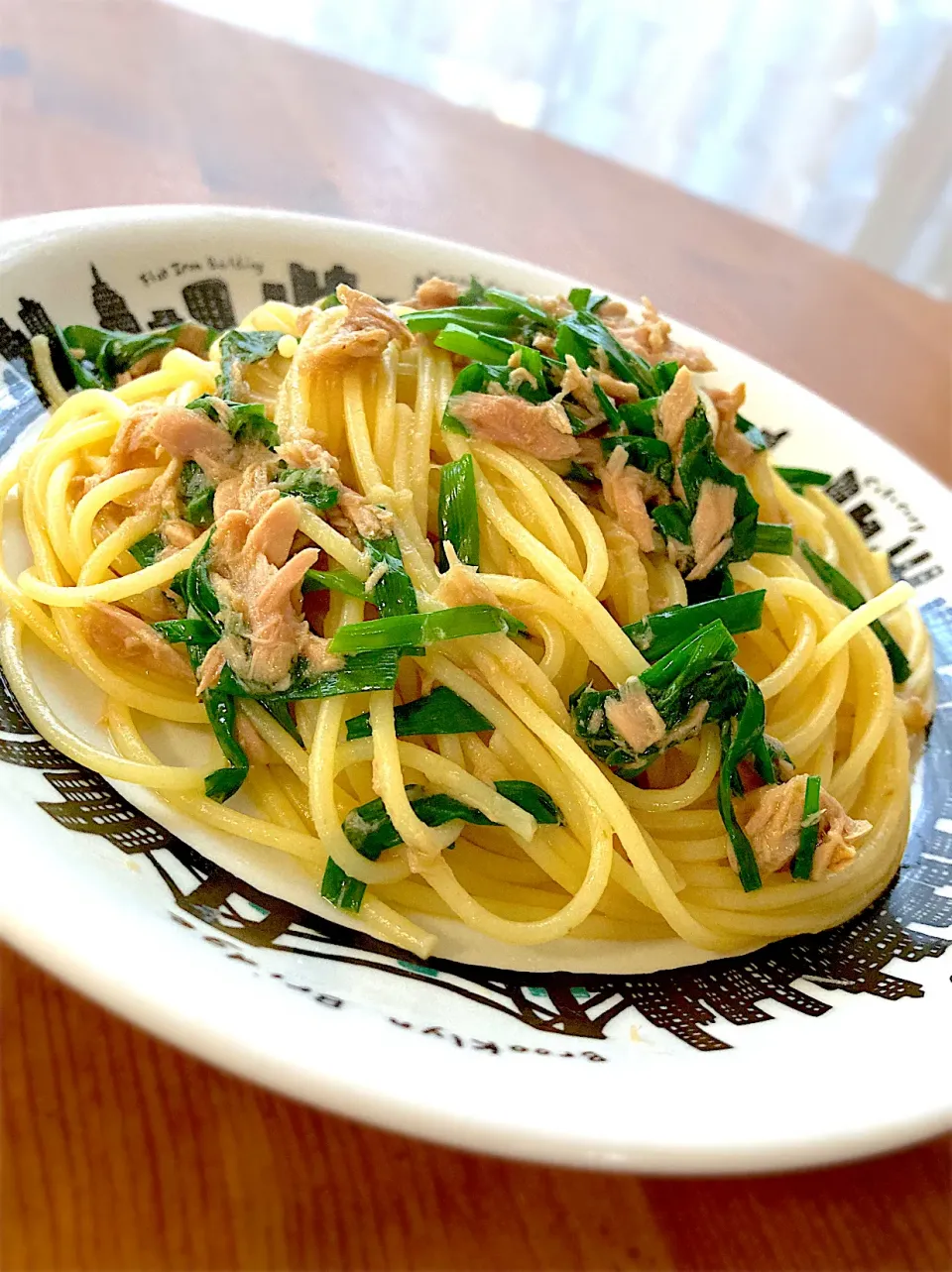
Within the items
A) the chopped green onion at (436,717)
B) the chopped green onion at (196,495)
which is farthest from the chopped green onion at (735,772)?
the chopped green onion at (196,495)

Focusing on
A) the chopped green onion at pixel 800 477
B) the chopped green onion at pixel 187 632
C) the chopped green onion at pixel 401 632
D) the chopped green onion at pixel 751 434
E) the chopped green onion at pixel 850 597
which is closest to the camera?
the chopped green onion at pixel 401 632

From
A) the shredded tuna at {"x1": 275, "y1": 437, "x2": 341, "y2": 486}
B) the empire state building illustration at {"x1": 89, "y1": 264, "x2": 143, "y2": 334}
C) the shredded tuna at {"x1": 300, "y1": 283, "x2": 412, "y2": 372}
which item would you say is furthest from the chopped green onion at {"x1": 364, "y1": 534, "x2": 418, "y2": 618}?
the empire state building illustration at {"x1": 89, "y1": 264, "x2": 143, "y2": 334}

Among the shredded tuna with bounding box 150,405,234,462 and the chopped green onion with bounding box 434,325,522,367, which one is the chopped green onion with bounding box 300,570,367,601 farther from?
the chopped green onion with bounding box 434,325,522,367

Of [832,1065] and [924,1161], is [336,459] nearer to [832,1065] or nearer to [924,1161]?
[832,1065]

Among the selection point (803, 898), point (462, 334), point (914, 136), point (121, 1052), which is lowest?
point (121, 1052)

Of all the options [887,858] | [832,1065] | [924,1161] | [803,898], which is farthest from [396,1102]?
[887,858]

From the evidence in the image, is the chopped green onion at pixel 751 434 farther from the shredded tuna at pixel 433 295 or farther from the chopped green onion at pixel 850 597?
the shredded tuna at pixel 433 295

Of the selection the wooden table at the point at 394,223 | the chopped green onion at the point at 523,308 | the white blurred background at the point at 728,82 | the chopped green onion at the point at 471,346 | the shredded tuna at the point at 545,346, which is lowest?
the wooden table at the point at 394,223

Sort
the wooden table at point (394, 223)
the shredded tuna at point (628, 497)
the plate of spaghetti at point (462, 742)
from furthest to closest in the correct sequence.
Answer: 1. the shredded tuna at point (628, 497)
2. the wooden table at point (394, 223)
3. the plate of spaghetti at point (462, 742)
